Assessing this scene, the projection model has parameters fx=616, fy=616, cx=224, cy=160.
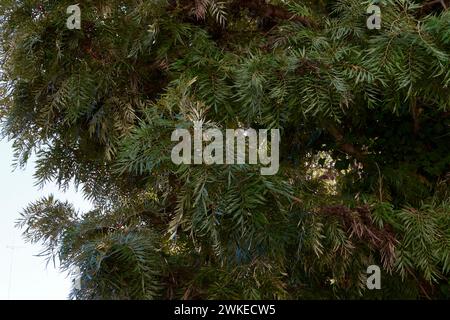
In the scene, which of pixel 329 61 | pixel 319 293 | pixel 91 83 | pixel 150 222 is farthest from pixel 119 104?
pixel 319 293

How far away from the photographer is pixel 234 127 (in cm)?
198

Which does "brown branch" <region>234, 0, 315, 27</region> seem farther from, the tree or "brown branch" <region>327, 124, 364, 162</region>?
"brown branch" <region>327, 124, 364, 162</region>

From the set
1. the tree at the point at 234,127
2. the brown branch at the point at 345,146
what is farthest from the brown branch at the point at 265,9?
the brown branch at the point at 345,146

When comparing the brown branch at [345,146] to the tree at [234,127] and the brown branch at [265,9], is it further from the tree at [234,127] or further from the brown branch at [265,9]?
the brown branch at [265,9]

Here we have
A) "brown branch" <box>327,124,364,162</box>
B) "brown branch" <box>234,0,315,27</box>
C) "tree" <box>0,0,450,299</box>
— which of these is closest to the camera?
"tree" <box>0,0,450,299</box>

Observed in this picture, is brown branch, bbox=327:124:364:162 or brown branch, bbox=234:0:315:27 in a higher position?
brown branch, bbox=234:0:315:27

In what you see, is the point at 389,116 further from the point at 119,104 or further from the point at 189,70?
the point at 119,104

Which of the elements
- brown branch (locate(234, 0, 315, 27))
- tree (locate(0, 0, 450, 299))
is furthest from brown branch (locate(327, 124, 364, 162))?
brown branch (locate(234, 0, 315, 27))

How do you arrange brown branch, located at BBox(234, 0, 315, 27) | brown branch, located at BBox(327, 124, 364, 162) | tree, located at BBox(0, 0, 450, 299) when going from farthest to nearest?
brown branch, located at BBox(327, 124, 364, 162) → brown branch, located at BBox(234, 0, 315, 27) → tree, located at BBox(0, 0, 450, 299)

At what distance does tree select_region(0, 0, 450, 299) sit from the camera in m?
1.60

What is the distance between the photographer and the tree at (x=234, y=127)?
5.24 ft

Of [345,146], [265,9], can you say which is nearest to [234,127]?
[265,9]

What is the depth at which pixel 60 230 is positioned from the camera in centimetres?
190

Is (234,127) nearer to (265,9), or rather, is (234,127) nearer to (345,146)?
(265,9)
